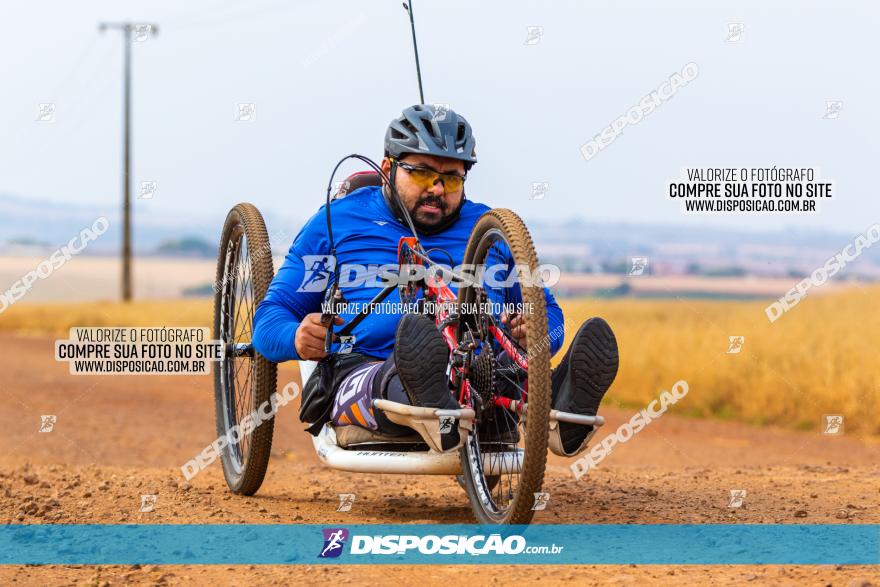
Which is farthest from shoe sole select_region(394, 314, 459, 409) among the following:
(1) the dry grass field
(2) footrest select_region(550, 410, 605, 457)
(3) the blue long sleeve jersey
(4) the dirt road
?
(1) the dry grass field

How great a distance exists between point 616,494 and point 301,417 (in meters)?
2.07

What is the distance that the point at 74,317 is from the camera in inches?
1282

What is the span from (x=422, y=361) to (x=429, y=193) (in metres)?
1.45

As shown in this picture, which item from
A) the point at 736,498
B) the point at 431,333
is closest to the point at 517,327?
the point at 431,333

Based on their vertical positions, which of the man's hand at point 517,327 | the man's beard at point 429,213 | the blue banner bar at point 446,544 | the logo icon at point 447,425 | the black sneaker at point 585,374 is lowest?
the blue banner bar at point 446,544

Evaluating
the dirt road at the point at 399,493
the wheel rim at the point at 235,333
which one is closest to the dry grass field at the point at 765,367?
the dirt road at the point at 399,493

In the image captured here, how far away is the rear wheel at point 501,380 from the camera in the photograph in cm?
548

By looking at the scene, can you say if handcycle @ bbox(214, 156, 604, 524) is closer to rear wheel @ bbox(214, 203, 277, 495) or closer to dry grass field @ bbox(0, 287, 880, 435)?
rear wheel @ bbox(214, 203, 277, 495)

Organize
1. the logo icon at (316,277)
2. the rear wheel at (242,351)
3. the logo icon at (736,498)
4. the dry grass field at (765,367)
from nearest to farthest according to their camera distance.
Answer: the logo icon at (316,277), the logo icon at (736,498), the rear wheel at (242,351), the dry grass field at (765,367)

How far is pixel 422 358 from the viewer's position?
18.9 ft

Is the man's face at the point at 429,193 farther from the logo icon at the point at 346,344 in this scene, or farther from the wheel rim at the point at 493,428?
the logo icon at the point at 346,344

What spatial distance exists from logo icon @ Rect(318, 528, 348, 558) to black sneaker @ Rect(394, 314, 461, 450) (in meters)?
0.72

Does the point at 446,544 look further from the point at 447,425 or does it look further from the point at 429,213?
the point at 429,213

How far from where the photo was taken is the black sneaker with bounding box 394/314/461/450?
18.9 feet
